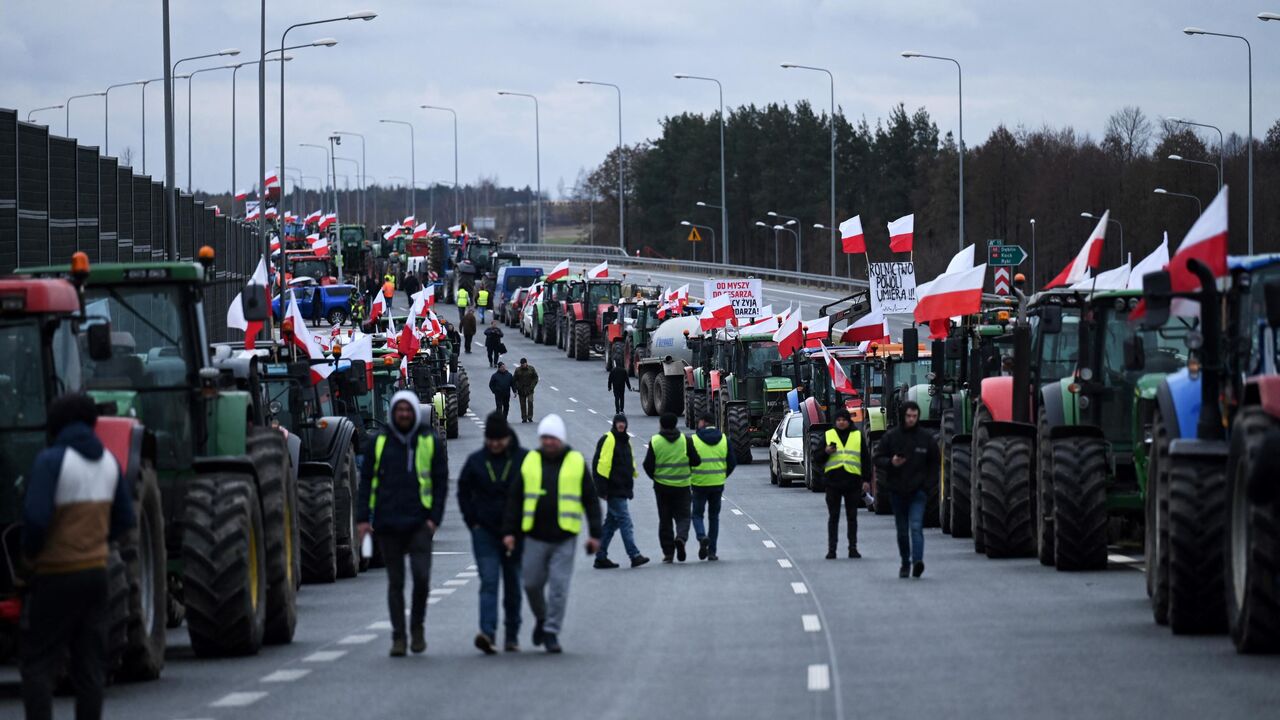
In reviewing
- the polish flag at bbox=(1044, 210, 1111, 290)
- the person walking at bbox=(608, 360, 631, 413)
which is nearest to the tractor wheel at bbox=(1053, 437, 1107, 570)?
the polish flag at bbox=(1044, 210, 1111, 290)

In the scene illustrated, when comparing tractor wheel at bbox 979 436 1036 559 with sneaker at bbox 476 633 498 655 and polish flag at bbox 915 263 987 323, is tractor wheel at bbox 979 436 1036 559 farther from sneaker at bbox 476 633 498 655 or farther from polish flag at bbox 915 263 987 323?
sneaker at bbox 476 633 498 655

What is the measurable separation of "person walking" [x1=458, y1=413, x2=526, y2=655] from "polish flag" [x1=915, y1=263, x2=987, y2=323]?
12938 mm

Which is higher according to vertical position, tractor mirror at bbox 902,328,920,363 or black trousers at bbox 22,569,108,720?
tractor mirror at bbox 902,328,920,363

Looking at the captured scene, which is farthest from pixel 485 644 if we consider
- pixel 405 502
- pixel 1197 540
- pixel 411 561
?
pixel 1197 540

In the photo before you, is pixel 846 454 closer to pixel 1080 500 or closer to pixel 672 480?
pixel 672 480

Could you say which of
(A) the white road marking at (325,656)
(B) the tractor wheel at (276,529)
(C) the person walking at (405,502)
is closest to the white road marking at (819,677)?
(C) the person walking at (405,502)

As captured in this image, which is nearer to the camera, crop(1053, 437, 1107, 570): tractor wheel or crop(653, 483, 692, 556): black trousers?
crop(1053, 437, 1107, 570): tractor wheel

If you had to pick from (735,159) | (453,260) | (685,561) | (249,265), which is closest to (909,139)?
(735,159)

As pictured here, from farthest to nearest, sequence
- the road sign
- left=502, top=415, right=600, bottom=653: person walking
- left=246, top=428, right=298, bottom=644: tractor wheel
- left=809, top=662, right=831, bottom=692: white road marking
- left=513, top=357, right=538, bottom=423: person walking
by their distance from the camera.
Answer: left=513, top=357, right=538, bottom=423: person walking → the road sign → left=246, top=428, right=298, bottom=644: tractor wheel → left=502, top=415, right=600, bottom=653: person walking → left=809, top=662, right=831, bottom=692: white road marking

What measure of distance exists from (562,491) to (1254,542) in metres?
4.67

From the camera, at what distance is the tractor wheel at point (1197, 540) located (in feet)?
47.8

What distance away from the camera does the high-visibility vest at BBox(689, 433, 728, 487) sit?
80.0ft

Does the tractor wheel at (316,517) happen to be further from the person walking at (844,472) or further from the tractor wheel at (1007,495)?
the tractor wheel at (1007,495)

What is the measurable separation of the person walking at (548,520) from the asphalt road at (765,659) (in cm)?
34
